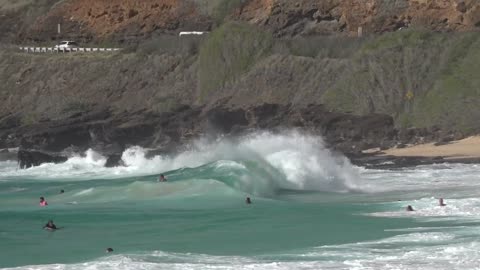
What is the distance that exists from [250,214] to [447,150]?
65.2ft

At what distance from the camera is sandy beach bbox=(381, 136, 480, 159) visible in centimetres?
5112

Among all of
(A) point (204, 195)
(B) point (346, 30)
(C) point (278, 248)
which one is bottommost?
(C) point (278, 248)

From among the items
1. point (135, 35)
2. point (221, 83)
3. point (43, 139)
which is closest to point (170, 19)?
point (135, 35)

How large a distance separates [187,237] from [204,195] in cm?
1045

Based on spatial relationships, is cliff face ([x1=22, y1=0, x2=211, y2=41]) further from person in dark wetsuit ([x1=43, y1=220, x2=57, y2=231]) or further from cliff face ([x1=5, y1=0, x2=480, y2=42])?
person in dark wetsuit ([x1=43, y1=220, x2=57, y2=231])

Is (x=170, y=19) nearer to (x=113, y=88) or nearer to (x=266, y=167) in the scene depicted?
(x=113, y=88)

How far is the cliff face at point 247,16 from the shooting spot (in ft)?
247

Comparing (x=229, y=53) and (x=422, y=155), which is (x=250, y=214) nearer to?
(x=422, y=155)

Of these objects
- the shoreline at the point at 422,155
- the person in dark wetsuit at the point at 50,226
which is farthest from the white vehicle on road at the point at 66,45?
the person in dark wetsuit at the point at 50,226

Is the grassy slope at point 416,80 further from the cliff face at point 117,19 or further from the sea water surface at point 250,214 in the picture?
the cliff face at point 117,19

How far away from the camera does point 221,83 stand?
71.1 meters

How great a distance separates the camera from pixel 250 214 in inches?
1362

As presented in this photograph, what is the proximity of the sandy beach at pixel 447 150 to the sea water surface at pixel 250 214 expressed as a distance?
119 inches

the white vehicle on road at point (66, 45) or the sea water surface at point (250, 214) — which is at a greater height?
the white vehicle on road at point (66, 45)
